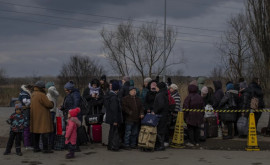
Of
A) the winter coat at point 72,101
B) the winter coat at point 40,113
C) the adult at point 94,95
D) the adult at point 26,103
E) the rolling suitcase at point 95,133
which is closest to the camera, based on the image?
the winter coat at point 40,113

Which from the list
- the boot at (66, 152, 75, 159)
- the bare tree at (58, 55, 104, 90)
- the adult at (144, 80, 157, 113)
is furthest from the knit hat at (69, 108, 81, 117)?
the bare tree at (58, 55, 104, 90)

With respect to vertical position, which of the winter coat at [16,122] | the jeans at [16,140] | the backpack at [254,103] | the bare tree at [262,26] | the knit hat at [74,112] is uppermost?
the bare tree at [262,26]

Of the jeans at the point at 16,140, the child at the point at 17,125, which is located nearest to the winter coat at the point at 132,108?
the child at the point at 17,125

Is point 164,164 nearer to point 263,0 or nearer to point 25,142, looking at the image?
point 25,142

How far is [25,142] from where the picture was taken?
31.6 feet

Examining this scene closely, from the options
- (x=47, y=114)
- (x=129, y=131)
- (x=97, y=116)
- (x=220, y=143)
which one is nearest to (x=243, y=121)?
(x=220, y=143)

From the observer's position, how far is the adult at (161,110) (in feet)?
31.3

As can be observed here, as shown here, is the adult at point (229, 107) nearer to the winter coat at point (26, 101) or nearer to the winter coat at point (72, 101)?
the winter coat at point (72, 101)

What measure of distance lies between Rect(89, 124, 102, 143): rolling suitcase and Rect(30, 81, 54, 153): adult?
168cm

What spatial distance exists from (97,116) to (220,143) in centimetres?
363

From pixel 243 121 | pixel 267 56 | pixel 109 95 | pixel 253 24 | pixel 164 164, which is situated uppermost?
pixel 253 24

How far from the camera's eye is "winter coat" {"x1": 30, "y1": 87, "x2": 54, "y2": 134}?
9000 mm

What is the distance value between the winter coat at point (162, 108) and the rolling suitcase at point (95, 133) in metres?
1.91

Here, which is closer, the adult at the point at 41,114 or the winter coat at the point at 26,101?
the adult at the point at 41,114
